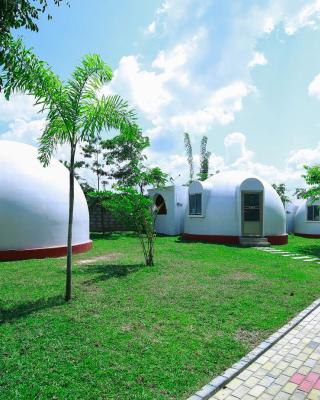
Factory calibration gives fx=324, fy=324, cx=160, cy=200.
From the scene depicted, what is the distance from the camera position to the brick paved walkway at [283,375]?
356 cm

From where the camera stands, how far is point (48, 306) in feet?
20.3

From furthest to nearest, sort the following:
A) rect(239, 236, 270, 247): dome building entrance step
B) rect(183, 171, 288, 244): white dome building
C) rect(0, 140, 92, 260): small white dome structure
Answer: rect(183, 171, 288, 244): white dome building, rect(239, 236, 270, 247): dome building entrance step, rect(0, 140, 92, 260): small white dome structure

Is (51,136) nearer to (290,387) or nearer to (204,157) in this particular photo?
(290,387)

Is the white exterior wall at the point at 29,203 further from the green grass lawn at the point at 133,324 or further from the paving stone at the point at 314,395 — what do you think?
the paving stone at the point at 314,395

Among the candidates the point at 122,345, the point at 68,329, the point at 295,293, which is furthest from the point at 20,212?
the point at 295,293

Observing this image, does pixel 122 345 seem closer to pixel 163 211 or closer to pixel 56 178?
pixel 56 178

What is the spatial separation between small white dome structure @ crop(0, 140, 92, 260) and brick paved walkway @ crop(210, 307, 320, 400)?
8921mm

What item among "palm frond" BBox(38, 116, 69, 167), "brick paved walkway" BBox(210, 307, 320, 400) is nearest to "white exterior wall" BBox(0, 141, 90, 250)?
"palm frond" BBox(38, 116, 69, 167)

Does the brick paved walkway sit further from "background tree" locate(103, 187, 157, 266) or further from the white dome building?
the white dome building

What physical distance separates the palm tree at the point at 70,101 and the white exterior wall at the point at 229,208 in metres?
11.8

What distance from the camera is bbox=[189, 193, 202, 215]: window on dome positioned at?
18.5m

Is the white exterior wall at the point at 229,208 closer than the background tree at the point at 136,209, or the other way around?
the background tree at the point at 136,209

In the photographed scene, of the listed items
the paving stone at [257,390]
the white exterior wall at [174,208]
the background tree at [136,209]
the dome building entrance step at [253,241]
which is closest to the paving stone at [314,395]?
the paving stone at [257,390]

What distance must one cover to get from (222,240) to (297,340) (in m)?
12.7
